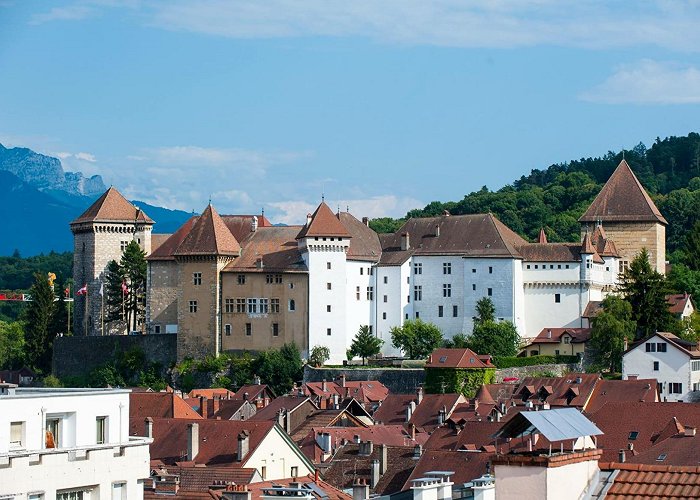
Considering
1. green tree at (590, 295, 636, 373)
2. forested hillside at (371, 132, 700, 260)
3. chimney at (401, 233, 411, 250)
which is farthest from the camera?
forested hillside at (371, 132, 700, 260)

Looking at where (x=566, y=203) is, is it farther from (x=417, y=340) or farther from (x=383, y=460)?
(x=383, y=460)

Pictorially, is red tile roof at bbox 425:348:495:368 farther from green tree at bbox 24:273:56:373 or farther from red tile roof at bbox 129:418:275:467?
red tile roof at bbox 129:418:275:467

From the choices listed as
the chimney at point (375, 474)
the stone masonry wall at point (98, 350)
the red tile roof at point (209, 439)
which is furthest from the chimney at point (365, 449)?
the stone masonry wall at point (98, 350)

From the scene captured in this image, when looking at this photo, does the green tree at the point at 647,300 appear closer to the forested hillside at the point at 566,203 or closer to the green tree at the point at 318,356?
the green tree at the point at 318,356

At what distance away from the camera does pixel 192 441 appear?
49375 mm

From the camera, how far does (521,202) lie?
144 meters

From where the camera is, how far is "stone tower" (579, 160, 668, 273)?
312ft

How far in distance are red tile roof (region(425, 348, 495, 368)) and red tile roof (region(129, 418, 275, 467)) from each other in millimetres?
31443

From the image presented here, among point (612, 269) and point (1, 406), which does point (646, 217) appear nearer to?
point (612, 269)

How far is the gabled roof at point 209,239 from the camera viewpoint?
92438mm

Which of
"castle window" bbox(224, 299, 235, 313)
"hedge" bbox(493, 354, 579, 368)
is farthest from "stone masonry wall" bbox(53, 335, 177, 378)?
"hedge" bbox(493, 354, 579, 368)

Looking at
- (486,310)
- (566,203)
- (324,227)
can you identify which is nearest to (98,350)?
(324,227)

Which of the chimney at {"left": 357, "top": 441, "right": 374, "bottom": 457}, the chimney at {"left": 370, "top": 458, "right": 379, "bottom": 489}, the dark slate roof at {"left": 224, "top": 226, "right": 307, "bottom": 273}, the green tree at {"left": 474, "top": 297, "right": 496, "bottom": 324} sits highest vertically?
the dark slate roof at {"left": 224, "top": 226, "right": 307, "bottom": 273}

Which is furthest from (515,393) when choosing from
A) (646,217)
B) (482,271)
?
(646,217)
